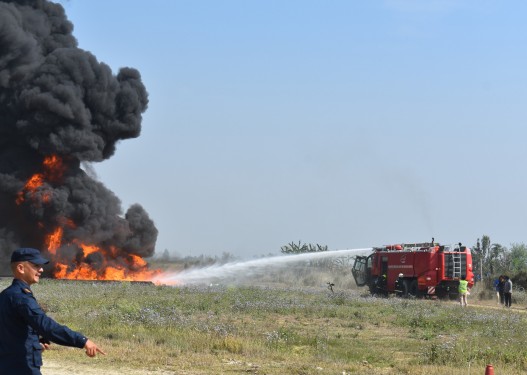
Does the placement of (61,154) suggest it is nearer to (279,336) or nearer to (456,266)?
(456,266)

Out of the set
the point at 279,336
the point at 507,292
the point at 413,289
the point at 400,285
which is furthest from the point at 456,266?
the point at 279,336

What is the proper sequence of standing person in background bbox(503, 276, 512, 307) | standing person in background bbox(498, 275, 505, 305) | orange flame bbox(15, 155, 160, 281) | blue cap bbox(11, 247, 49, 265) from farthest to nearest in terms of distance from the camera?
1. orange flame bbox(15, 155, 160, 281)
2. standing person in background bbox(498, 275, 505, 305)
3. standing person in background bbox(503, 276, 512, 307)
4. blue cap bbox(11, 247, 49, 265)

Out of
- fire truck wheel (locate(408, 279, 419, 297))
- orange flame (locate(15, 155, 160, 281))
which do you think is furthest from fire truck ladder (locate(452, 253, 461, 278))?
orange flame (locate(15, 155, 160, 281))

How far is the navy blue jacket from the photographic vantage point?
6.51m

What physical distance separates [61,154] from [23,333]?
42.2m

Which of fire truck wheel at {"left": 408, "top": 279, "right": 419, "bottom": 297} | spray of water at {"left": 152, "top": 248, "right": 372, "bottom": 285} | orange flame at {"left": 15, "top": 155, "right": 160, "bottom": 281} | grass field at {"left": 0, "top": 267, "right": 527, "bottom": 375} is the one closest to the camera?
grass field at {"left": 0, "top": 267, "right": 527, "bottom": 375}

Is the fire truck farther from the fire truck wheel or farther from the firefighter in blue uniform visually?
the firefighter in blue uniform

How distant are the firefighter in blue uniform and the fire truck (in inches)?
1221

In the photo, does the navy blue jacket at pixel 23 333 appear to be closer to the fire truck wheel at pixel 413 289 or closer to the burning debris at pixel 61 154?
the fire truck wheel at pixel 413 289

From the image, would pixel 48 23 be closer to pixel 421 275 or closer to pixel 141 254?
pixel 141 254

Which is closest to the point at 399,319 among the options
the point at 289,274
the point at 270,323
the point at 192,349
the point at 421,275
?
the point at 270,323

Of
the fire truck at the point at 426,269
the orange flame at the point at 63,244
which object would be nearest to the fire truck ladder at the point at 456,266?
the fire truck at the point at 426,269

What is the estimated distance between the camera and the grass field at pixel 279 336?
14.1 meters

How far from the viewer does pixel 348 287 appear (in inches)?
1983
